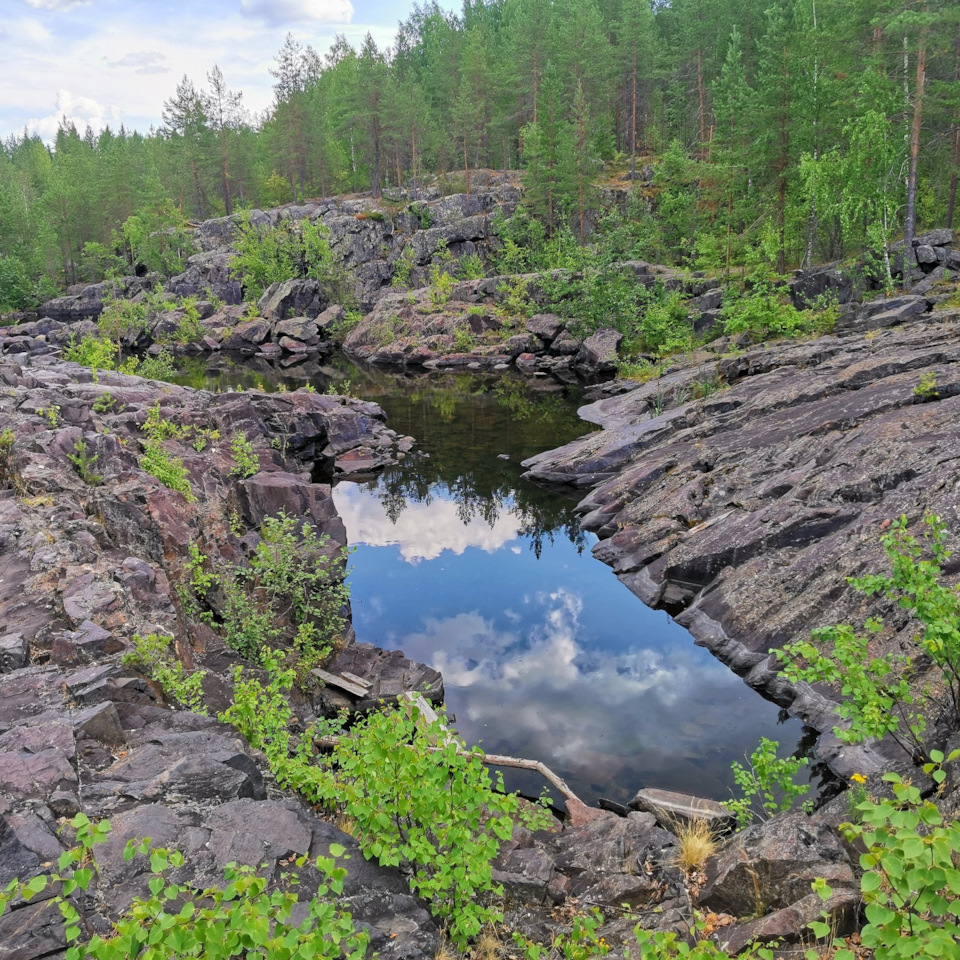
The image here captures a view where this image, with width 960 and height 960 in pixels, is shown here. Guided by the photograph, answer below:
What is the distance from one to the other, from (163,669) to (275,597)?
695 cm

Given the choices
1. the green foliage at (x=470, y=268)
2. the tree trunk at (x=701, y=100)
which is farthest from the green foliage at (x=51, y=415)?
the tree trunk at (x=701, y=100)

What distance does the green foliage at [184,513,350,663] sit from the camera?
1667cm

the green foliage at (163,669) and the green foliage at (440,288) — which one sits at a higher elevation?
the green foliage at (440,288)

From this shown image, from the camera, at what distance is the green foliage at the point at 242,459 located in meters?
24.2

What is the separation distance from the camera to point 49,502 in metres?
15.6

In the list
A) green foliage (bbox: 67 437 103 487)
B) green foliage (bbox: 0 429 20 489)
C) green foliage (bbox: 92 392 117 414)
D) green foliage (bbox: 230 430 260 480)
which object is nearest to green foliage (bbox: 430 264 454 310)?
green foliage (bbox: 92 392 117 414)

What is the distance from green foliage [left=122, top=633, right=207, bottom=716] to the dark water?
6.90 m

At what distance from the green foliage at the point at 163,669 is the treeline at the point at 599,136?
4334cm

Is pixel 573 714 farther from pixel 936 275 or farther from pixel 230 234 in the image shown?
pixel 230 234

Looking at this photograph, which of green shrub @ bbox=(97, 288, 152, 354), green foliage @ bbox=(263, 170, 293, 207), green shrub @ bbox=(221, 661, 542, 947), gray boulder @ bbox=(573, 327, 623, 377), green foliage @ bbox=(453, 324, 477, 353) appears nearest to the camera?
green shrub @ bbox=(221, 661, 542, 947)

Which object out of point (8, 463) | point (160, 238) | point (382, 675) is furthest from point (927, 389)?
point (160, 238)

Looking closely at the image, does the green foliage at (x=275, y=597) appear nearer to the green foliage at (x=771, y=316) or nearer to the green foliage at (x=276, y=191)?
the green foliage at (x=771, y=316)

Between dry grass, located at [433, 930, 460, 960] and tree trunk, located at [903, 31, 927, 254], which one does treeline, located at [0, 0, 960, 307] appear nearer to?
tree trunk, located at [903, 31, 927, 254]

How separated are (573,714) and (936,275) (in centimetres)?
3850
